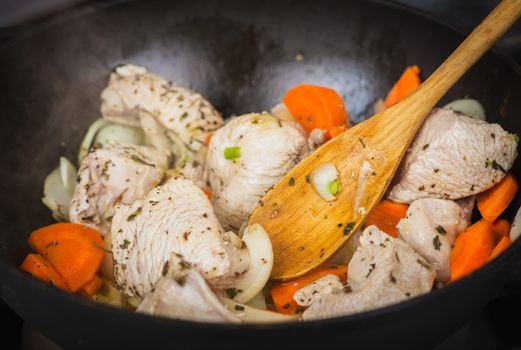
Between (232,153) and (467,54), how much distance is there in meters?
1.02

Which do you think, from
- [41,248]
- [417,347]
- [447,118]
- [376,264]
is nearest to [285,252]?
[376,264]

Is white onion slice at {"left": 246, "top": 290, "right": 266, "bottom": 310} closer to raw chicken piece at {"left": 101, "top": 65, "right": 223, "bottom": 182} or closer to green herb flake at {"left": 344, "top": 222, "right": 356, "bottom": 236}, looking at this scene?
green herb flake at {"left": 344, "top": 222, "right": 356, "bottom": 236}

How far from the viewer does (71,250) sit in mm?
2238

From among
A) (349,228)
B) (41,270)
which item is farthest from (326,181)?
(41,270)

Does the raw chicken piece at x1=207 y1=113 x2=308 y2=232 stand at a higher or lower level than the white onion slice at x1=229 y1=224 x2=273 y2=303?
higher

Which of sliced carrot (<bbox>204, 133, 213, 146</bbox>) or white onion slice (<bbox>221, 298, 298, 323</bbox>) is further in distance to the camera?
sliced carrot (<bbox>204, 133, 213, 146</bbox>)

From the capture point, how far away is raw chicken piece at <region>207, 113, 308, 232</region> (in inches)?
95.8

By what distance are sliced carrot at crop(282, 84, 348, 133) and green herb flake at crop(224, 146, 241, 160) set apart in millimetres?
476

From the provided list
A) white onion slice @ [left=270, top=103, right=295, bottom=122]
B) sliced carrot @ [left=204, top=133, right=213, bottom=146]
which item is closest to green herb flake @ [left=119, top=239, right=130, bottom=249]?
sliced carrot @ [left=204, top=133, right=213, bottom=146]

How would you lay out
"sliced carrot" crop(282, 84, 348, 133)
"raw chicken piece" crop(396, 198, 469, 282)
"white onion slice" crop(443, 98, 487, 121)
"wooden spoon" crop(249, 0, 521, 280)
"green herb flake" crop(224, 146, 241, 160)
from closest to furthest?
"raw chicken piece" crop(396, 198, 469, 282), "wooden spoon" crop(249, 0, 521, 280), "green herb flake" crop(224, 146, 241, 160), "white onion slice" crop(443, 98, 487, 121), "sliced carrot" crop(282, 84, 348, 133)

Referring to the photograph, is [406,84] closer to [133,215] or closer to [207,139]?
[207,139]

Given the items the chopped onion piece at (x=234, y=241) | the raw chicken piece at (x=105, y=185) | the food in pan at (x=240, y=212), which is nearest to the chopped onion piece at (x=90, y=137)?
the food in pan at (x=240, y=212)

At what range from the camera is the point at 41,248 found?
2287 millimetres

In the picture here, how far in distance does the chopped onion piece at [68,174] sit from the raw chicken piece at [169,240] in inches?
21.4
